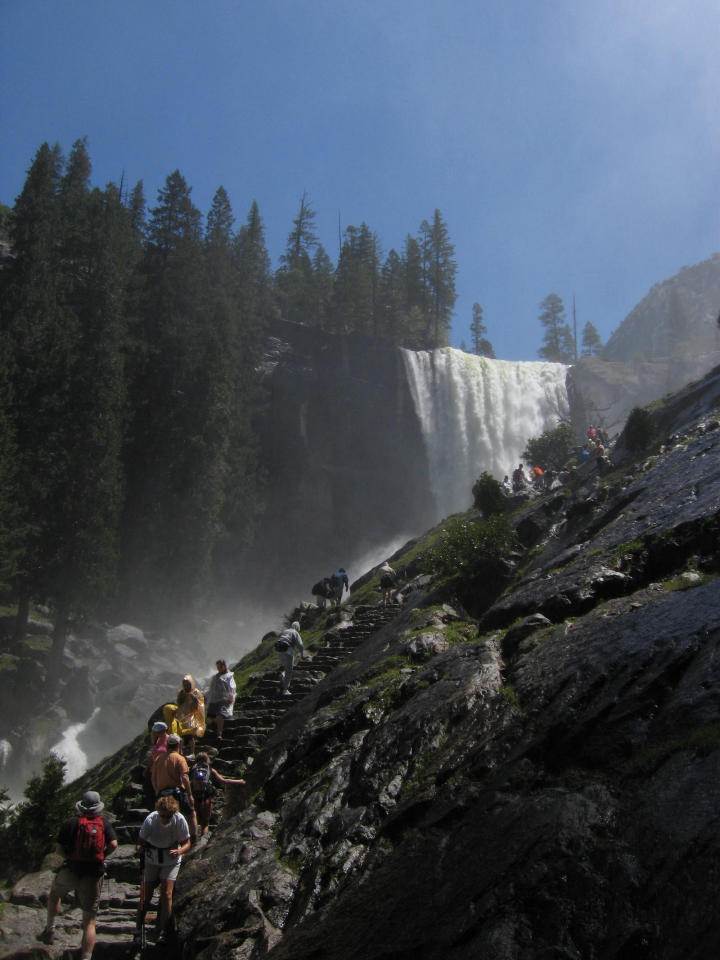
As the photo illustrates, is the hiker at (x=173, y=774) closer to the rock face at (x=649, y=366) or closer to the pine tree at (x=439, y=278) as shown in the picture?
the rock face at (x=649, y=366)

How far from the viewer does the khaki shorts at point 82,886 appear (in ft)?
22.2

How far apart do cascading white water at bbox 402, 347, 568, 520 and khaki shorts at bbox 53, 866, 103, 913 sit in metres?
45.0

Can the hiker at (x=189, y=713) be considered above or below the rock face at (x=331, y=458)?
below

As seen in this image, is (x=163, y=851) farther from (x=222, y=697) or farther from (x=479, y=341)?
(x=479, y=341)

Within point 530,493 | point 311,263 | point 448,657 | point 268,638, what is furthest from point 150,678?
point 311,263

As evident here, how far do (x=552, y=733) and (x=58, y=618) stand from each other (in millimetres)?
31751

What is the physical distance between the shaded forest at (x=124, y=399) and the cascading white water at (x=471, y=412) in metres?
5.36

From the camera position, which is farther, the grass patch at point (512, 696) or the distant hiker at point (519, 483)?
the distant hiker at point (519, 483)

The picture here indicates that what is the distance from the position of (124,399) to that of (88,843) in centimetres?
3493

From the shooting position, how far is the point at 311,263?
69.6m

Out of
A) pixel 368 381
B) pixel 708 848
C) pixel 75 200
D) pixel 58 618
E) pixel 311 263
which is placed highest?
pixel 311 263

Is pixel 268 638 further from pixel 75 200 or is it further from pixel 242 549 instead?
pixel 75 200

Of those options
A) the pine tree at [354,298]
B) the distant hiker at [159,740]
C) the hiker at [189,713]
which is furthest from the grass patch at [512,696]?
the pine tree at [354,298]

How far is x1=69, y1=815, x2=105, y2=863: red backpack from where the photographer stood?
6.84 metres
